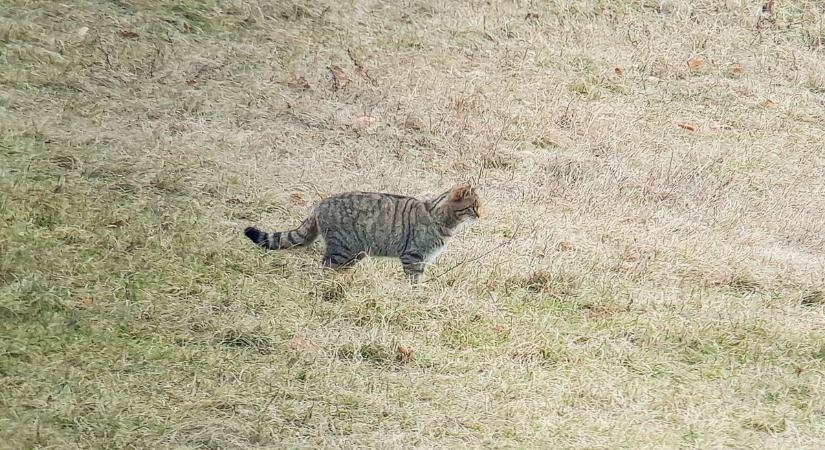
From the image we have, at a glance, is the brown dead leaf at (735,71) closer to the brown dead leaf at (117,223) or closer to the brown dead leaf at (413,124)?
the brown dead leaf at (413,124)

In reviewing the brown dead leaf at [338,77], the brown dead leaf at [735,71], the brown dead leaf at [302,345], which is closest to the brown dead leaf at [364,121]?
the brown dead leaf at [338,77]

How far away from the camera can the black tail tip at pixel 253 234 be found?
6.96 metres

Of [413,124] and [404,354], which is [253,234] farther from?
[413,124]

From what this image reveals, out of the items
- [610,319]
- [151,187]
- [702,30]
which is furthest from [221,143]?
[702,30]

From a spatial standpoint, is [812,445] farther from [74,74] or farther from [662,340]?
[74,74]

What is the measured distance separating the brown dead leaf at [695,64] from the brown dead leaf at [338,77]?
4041 millimetres

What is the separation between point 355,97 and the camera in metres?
10.3

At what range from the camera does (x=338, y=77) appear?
10555 mm

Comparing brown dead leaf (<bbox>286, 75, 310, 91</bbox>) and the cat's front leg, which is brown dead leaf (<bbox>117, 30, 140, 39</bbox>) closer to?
brown dead leaf (<bbox>286, 75, 310, 91</bbox>)

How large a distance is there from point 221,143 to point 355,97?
1.76m

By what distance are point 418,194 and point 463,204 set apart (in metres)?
1.46

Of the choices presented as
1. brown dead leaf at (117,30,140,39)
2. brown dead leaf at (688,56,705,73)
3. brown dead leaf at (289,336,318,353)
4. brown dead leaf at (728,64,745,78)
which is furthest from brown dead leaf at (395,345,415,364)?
brown dead leaf at (728,64,745,78)

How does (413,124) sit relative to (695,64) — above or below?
→ below

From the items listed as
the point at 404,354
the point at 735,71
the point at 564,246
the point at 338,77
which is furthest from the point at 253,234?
the point at 735,71
